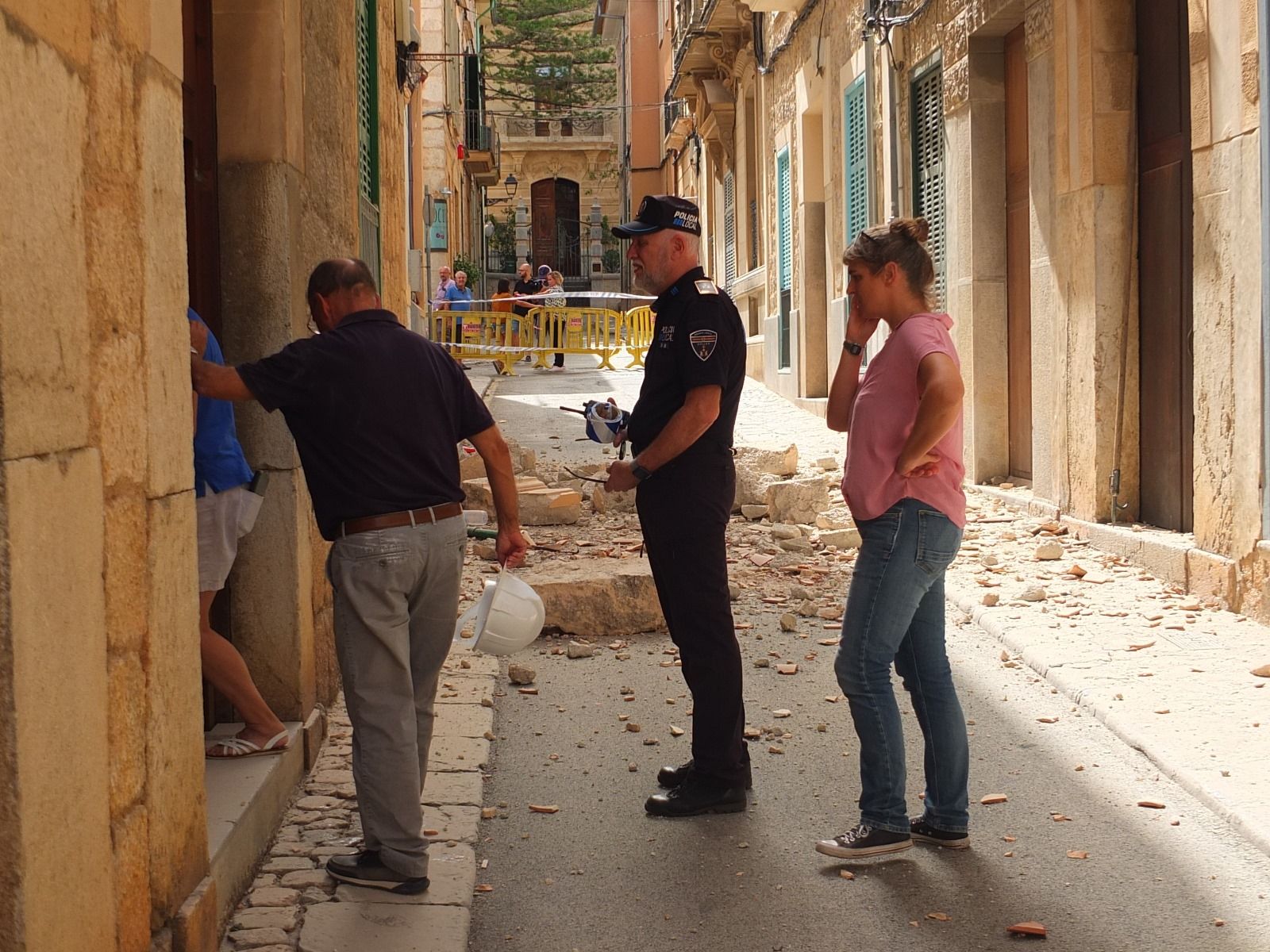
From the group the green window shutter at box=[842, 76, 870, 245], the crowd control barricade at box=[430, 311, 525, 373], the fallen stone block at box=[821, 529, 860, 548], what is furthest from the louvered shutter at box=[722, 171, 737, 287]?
the fallen stone block at box=[821, 529, 860, 548]

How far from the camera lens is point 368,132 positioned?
740 centimetres

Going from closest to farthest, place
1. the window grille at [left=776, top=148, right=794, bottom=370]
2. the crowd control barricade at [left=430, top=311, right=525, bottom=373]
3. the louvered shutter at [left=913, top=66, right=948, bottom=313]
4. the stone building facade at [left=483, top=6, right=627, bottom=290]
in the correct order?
the louvered shutter at [left=913, top=66, right=948, bottom=313], the window grille at [left=776, top=148, right=794, bottom=370], the crowd control barricade at [left=430, top=311, right=525, bottom=373], the stone building facade at [left=483, top=6, right=627, bottom=290]

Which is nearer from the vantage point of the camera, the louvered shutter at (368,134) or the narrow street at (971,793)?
the narrow street at (971,793)

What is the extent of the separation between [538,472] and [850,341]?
25.0 ft

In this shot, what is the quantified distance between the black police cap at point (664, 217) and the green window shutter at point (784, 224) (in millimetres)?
13806

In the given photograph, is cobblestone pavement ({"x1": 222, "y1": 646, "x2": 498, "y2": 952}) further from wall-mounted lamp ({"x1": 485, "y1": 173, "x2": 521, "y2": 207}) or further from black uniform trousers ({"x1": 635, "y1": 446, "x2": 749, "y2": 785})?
wall-mounted lamp ({"x1": 485, "y1": 173, "x2": 521, "y2": 207})

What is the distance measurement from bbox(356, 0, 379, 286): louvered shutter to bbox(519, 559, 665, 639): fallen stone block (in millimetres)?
1780

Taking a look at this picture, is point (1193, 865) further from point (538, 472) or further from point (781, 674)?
point (538, 472)

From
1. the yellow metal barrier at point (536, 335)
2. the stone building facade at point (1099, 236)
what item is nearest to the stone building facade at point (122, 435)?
the stone building facade at point (1099, 236)

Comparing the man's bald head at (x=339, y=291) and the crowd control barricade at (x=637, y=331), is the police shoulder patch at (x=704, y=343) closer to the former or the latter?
the man's bald head at (x=339, y=291)

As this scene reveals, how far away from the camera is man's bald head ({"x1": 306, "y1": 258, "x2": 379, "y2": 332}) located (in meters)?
3.97

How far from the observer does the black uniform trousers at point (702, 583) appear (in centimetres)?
462

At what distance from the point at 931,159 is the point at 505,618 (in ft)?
30.3

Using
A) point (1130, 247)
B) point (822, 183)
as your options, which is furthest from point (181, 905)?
point (822, 183)
